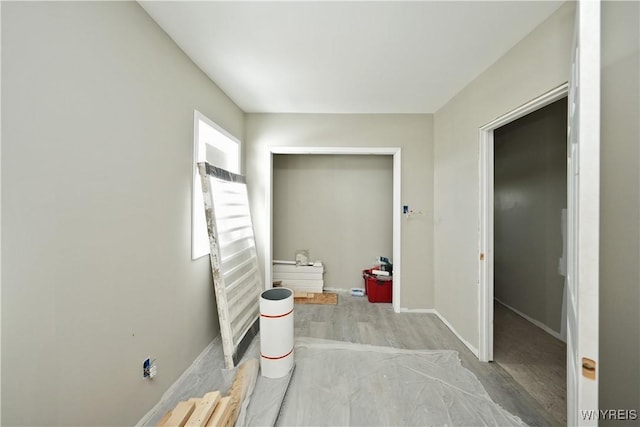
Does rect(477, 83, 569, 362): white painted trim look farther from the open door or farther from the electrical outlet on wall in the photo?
the electrical outlet on wall

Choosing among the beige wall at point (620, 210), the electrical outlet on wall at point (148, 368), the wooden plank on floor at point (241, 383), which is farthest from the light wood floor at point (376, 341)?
the beige wall at point (620, 210)

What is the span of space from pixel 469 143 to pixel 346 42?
153cm

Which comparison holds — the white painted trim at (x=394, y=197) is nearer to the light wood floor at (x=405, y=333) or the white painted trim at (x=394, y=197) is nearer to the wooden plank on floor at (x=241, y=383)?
the light wood floor at (x=405, y=333)

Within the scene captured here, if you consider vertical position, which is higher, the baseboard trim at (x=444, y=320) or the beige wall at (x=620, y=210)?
the beige wall at (x=620, y=210)

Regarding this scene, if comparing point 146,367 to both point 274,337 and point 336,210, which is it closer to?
point 274,337

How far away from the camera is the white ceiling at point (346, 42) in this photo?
1453 millimetres

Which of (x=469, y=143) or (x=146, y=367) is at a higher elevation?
(x=469, y=143)

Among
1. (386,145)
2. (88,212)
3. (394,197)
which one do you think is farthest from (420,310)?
(88,212)

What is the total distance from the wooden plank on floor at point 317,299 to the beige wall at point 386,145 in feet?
2.86

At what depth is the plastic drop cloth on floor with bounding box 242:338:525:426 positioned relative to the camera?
1521mm

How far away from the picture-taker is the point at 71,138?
107 centimetres

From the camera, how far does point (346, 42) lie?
5.72 ft

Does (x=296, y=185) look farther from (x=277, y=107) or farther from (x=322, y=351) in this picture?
(x=322, y=351)

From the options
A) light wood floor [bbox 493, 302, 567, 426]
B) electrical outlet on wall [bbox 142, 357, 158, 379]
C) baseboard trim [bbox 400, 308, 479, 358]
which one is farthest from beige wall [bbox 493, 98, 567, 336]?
electrical outlet on wall [bbox 142, 357, 158, 379]
